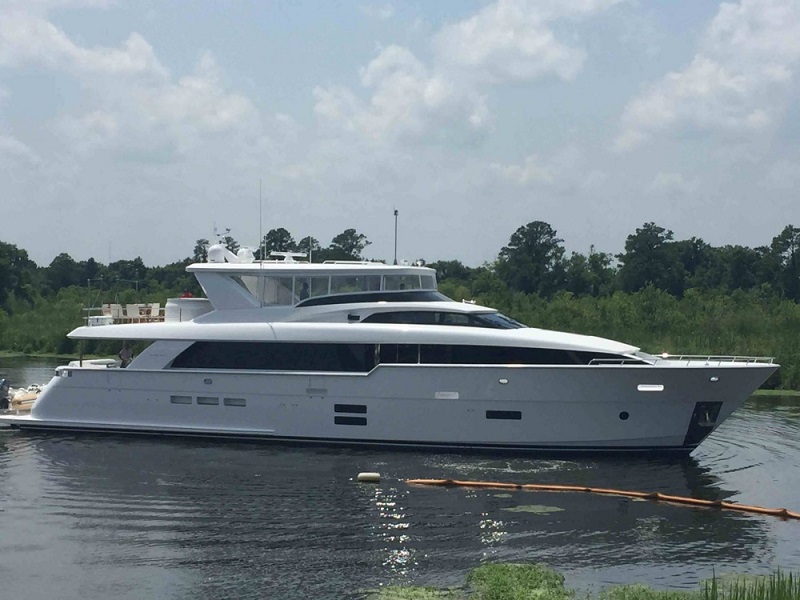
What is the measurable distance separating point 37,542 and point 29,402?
10717 mm

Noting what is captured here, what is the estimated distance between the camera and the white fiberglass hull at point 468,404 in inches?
770

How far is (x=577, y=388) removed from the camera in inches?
770

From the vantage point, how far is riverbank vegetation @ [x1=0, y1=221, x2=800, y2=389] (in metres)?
36.7

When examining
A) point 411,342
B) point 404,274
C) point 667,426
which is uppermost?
point 404,274

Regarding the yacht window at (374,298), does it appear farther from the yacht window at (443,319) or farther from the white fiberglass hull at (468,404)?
the white fiberglass hull at (468,404)

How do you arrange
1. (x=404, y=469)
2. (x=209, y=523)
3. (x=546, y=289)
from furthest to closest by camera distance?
(x=546, y=289) < (x=404, y=469) < (x=209, y=523)

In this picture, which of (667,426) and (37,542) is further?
(667,426)

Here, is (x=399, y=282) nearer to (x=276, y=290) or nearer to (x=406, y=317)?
(x=406, y=317)

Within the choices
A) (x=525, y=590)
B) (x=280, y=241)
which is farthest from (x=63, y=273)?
(x=525, y=590)

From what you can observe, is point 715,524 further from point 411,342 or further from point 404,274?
point 404,274

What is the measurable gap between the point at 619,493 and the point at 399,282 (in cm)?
723

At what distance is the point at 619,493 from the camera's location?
56.0 feet

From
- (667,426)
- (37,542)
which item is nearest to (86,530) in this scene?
(37,542)

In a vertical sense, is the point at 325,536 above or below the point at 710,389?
below
